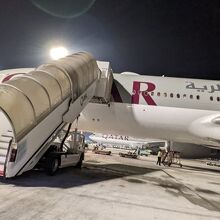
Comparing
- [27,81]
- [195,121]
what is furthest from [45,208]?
[195,121]

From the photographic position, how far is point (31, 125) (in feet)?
27.8

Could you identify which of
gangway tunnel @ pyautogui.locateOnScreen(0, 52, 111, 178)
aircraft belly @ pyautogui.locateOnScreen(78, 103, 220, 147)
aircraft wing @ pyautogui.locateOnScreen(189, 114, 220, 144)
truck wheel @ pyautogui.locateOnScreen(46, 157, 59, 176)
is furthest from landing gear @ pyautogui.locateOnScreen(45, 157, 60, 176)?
aircraft wing @ pyautogui.locateOnScreen(189, 114, 220, 144)

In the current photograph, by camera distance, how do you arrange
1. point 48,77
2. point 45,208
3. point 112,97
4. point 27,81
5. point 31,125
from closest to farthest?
point 45,208, point 31,125, point 27,81, point 48,77, point 112,97

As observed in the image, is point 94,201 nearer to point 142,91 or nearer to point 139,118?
point 139,118

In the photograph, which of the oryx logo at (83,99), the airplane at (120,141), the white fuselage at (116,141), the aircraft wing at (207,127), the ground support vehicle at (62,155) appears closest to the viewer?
the ground support vehicle at (62,155)

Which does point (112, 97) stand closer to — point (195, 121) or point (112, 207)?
point (195, 121)

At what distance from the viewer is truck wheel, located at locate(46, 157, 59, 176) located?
460 inches

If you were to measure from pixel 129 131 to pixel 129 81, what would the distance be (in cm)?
291

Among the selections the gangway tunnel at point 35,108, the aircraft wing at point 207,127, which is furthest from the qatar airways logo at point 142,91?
the gangway tunnel at point 35,108

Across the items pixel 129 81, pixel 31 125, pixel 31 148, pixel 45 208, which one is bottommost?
pixel 45 208

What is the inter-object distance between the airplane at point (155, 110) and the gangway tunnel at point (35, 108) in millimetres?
5001

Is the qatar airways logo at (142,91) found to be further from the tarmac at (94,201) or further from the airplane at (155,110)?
the tarmac at (94,201)

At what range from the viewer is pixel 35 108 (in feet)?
28.2

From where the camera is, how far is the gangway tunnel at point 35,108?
7992mm
